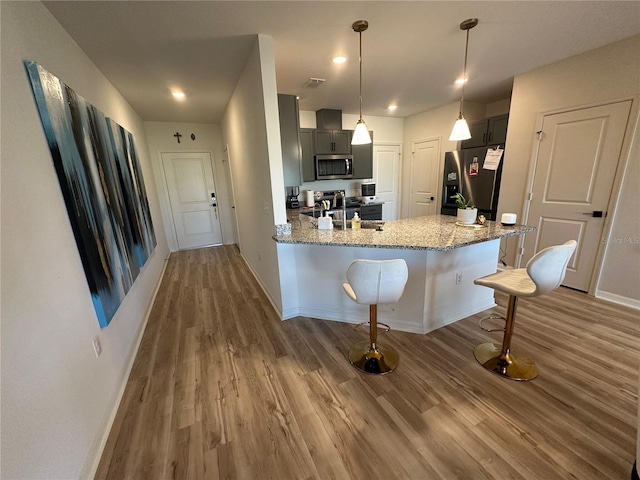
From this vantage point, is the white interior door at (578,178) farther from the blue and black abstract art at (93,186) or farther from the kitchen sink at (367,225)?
the blue and black abstract art at (93,186)

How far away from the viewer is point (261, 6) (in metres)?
1.69

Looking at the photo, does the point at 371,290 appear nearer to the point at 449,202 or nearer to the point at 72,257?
the point at 72,257

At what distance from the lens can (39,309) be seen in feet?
3.67

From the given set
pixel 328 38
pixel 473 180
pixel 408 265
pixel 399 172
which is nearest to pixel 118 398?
pixel 408 265

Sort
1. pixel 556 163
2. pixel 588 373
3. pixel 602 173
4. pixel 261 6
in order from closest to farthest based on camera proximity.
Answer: pixel 261 6, pixel 588 373, pixel 602 173, pixel 556 163

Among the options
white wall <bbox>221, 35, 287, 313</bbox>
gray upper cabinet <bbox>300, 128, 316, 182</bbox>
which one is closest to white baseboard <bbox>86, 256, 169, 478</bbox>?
white wall <bbox>221, 35, 287, 313</bbox>

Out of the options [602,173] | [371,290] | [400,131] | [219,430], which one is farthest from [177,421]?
[400,131]

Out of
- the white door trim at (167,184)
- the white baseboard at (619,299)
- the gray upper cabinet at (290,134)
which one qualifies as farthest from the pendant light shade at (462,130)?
the white door trim at (167,184)

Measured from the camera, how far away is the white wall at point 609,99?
2438 millimetres

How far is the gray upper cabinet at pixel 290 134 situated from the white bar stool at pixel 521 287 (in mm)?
2296

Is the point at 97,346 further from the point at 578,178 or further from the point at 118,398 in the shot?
the point at 578,178

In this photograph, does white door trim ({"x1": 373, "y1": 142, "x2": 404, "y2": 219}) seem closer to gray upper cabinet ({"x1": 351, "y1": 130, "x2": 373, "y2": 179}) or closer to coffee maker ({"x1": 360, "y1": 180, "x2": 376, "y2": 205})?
gray upper cabinet ({"x1": 351, "y1": 130, "x2": 373, "y2": 179})

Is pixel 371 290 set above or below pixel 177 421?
above

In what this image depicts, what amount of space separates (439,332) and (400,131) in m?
4.59
